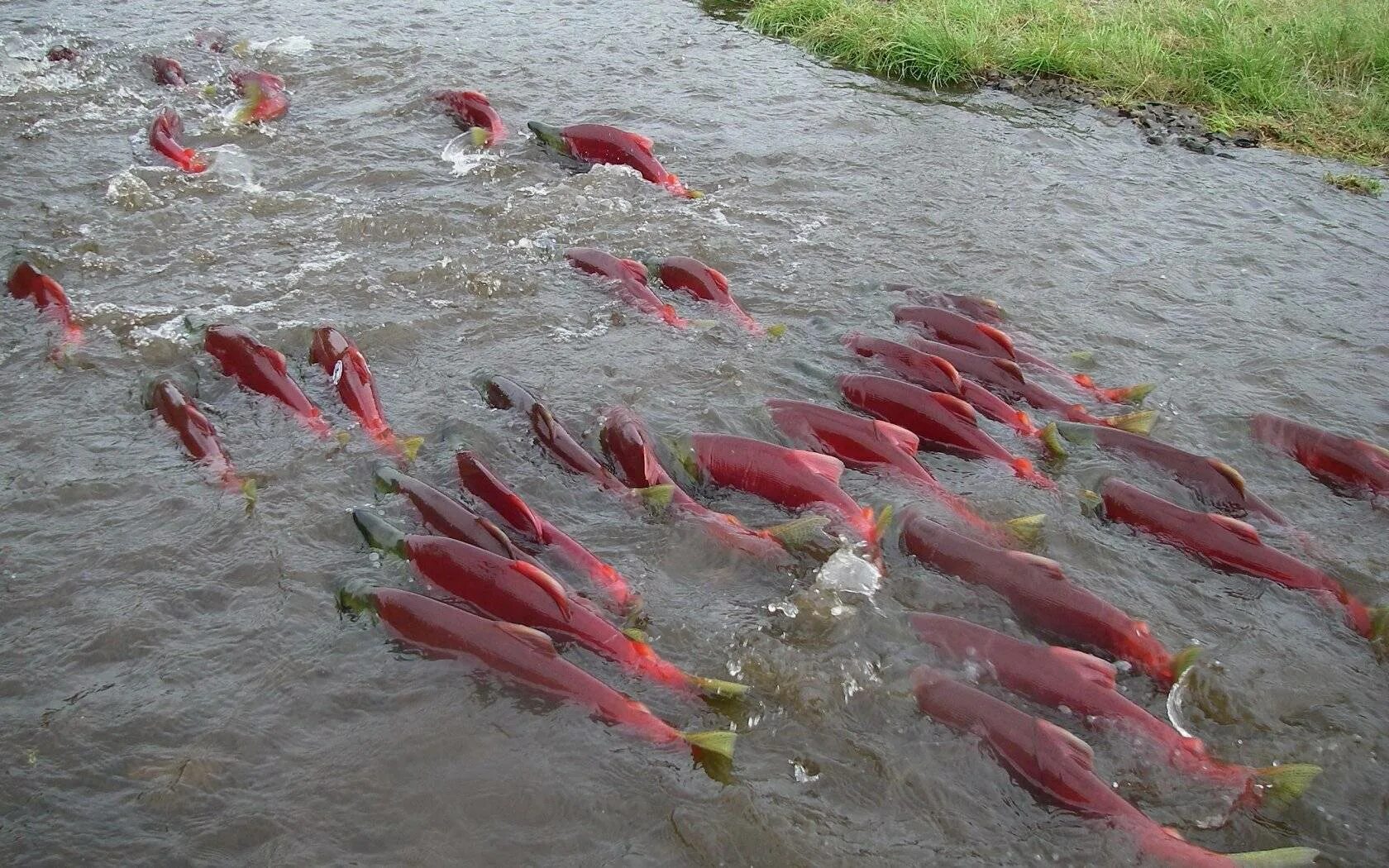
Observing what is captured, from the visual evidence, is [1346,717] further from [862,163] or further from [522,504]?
[862,163]

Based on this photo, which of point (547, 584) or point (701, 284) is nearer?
point (547, 584)

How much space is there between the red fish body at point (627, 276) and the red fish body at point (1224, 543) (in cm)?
295

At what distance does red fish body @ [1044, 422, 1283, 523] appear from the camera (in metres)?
4.93

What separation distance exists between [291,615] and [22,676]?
39.3 inches

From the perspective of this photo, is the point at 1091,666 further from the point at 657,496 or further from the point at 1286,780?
the point at 657,496

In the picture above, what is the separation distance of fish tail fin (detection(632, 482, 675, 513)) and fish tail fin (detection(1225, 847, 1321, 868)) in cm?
261

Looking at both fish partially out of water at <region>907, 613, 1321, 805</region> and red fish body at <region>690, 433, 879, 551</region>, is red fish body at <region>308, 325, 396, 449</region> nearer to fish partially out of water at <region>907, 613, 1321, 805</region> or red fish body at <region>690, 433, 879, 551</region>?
red fish body at <region>690, 433, 879, 551</region>

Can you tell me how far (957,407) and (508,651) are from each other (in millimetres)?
2939

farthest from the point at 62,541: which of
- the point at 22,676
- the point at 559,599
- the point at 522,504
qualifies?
the point at 559,599

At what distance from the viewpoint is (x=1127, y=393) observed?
578 centimetres

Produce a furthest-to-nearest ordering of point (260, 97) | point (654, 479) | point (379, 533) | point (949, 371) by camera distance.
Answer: point (260, 97) → point (949, 371) → point (654, 479) → point (379, 533)

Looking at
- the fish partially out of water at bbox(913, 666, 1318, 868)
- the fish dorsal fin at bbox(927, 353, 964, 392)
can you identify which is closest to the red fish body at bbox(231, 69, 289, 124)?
the fish dorsal fin at bbox(927, 353, 964, 392)

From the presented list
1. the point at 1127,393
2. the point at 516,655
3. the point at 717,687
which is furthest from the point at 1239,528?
the point at 516,655

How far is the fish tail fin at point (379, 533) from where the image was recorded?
4211mm
